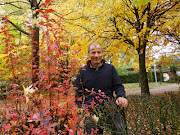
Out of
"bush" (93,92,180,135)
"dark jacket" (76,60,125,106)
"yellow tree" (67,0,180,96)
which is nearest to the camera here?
"bush" (93,92,180,135)

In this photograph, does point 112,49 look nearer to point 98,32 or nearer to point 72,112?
point 98,32

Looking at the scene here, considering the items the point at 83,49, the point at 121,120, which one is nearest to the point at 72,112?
the point at 121,120

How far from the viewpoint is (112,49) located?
5762 mm

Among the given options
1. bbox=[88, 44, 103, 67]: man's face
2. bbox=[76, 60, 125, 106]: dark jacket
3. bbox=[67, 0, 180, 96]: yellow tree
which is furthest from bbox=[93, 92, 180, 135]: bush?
bbox=[67, 0, 180, 96]: yellow tree

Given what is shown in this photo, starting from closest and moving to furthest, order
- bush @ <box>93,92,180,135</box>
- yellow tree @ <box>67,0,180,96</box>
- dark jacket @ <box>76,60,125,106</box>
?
bush @ <box>93,92,180,135</box>
dark jacket @ <box>76,60,125,106</box>
yellow tree @ <box>67,0,180,96</box>

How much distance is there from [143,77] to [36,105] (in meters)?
5.54

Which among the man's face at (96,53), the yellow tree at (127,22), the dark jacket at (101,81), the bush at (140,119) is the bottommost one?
the bush at (140,119)

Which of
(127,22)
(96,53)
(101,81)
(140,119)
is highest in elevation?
(127,22)

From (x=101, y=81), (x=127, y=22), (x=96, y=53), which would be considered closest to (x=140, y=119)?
(x=101, y=81)

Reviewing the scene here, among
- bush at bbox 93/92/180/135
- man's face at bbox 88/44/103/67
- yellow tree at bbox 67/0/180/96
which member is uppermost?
yellow tree at bbox 67/0/180/96

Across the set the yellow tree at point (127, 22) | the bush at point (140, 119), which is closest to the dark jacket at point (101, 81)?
the bush at point (140, 119)

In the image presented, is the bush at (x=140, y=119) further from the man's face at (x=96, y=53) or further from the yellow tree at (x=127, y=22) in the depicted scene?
the yellow tree at (x=127, y=22)

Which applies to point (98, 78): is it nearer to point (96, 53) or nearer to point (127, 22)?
point (96, 53)

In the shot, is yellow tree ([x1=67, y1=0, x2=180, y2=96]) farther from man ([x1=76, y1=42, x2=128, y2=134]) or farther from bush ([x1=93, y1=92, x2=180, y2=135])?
bush ([x1=93, y1=92, x2=180, y2=135])
